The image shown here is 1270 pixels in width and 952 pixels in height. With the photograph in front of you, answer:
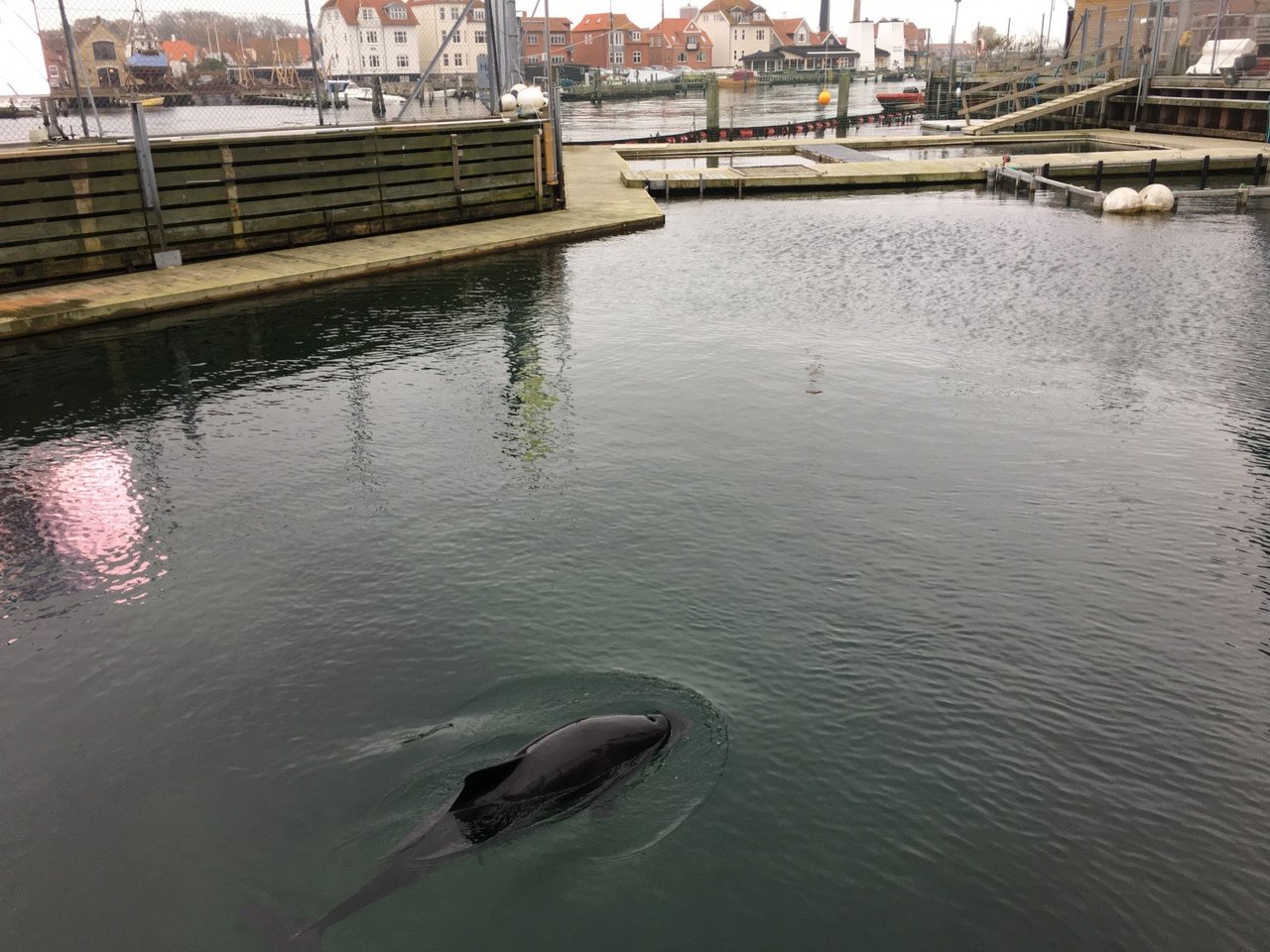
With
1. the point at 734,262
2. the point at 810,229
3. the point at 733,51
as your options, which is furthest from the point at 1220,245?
the point at 733,51

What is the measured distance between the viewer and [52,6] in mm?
18000

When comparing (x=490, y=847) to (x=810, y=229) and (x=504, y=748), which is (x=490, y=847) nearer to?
(x=504, y=748)

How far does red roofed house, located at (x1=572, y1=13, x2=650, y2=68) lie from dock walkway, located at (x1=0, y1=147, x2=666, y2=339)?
151330mm

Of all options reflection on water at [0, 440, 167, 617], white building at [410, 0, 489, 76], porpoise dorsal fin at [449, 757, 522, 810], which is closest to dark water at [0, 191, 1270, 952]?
reflection on water at [0, 440, 167, 617]

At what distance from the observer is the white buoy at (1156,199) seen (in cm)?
2639

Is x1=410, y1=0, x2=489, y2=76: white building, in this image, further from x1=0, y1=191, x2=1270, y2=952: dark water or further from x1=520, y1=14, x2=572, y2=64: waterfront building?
x1=520, y1=14, x2=572, y2=64: waterfront building

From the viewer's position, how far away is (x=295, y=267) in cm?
1922

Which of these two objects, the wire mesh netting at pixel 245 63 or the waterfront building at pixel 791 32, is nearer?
the wire mesh netting at pixel 245 63

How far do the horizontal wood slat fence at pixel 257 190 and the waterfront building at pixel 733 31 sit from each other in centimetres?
17806

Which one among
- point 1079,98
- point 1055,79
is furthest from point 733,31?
point 1079,98

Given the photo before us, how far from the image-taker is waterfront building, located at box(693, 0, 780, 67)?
611 ft

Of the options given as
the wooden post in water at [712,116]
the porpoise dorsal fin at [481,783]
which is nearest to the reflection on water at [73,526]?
the porpoise dorsal fin at [481,783]

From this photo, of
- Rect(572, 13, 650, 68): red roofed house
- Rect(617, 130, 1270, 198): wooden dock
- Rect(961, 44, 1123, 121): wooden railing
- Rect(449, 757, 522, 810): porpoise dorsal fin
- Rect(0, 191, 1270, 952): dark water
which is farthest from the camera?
Rect(572, 13, 650, 68): red roofed house

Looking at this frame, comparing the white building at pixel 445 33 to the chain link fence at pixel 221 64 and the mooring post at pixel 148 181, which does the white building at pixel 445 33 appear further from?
the mooring post at pixel 148 181
